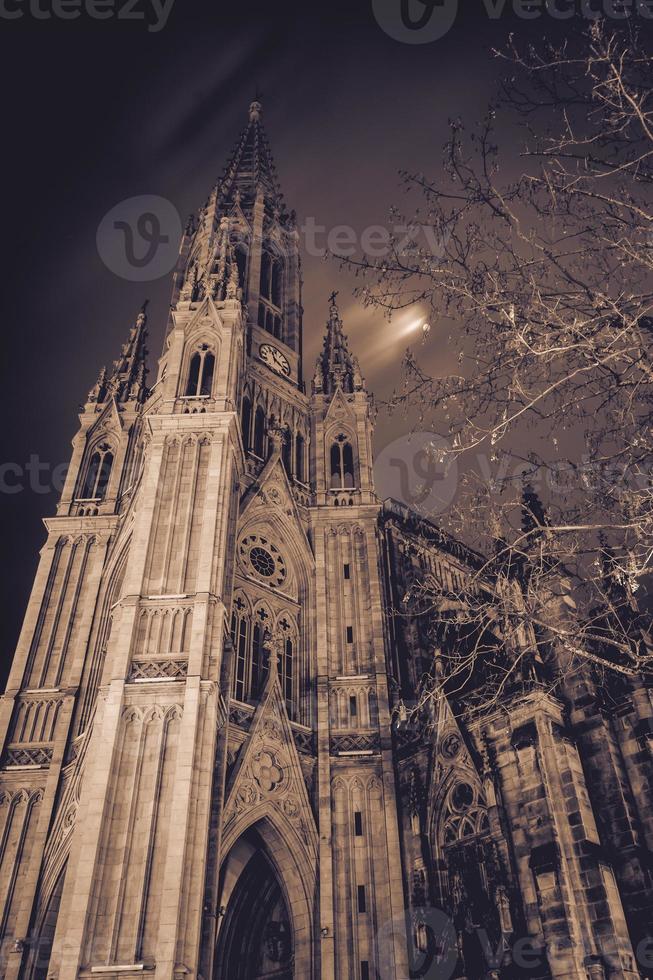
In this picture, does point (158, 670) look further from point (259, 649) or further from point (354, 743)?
point (354, 743)

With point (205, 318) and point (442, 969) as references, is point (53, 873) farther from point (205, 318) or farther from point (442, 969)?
point (205, 318)

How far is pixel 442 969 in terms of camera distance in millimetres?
21500

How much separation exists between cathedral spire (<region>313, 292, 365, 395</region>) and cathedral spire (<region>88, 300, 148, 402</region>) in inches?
331

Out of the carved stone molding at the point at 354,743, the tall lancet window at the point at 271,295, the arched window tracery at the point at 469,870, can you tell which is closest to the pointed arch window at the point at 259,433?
the tall lancet window at the point at 271,295

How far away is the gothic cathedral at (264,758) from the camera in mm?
19672

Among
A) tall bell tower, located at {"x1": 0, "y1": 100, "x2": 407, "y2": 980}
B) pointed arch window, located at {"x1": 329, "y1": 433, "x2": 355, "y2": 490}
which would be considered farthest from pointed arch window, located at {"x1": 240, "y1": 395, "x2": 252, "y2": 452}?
pointed arch window, located at {"x1": 329, "y1": 433, "x2": 355, "y2": 490}

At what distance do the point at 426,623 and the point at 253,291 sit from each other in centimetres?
1940

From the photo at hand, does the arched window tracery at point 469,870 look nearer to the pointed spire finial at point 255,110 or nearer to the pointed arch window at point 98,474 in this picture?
the pointed arch window at point 98,474

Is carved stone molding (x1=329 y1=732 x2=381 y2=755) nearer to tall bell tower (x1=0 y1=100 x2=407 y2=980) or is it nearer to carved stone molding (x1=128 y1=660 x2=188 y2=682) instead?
tall bell tower (x1=0 y1=100 x2=407 y2=980)

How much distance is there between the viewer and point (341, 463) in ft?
113

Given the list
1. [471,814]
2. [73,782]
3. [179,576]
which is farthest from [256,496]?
[471,814]

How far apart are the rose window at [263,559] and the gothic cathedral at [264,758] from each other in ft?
0.31
